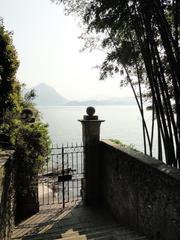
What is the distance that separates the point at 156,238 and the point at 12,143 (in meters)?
3.39

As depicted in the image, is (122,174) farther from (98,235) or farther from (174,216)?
(174,216)

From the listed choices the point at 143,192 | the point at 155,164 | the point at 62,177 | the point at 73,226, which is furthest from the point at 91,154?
the point at 155,164

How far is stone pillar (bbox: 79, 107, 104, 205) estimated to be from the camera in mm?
7500

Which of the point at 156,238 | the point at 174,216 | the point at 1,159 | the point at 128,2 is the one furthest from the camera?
the point at 128,2

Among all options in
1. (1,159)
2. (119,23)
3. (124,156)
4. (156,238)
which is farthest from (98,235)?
(119,23)

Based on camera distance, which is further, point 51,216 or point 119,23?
point 51,216

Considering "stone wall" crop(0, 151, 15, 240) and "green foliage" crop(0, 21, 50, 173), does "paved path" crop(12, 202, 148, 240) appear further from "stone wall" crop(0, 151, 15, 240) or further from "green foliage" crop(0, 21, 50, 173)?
"green foliage" crop(0, 21, 50, 173)

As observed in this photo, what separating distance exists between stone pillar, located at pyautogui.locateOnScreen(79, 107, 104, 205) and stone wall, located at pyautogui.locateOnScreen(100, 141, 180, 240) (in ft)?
1.27

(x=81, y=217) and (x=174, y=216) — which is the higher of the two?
(x=174, y=216)

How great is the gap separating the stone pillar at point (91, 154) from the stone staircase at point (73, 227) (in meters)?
0.43

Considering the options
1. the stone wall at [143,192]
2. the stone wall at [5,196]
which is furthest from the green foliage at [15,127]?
the stone wall at [143,192]

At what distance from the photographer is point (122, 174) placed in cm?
604

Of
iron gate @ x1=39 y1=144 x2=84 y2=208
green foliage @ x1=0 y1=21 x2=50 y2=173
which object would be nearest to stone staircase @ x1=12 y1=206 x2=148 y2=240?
iron gate @ x1=39 y1=144 x2=84 y2=208

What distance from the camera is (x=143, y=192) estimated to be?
16.3ft
